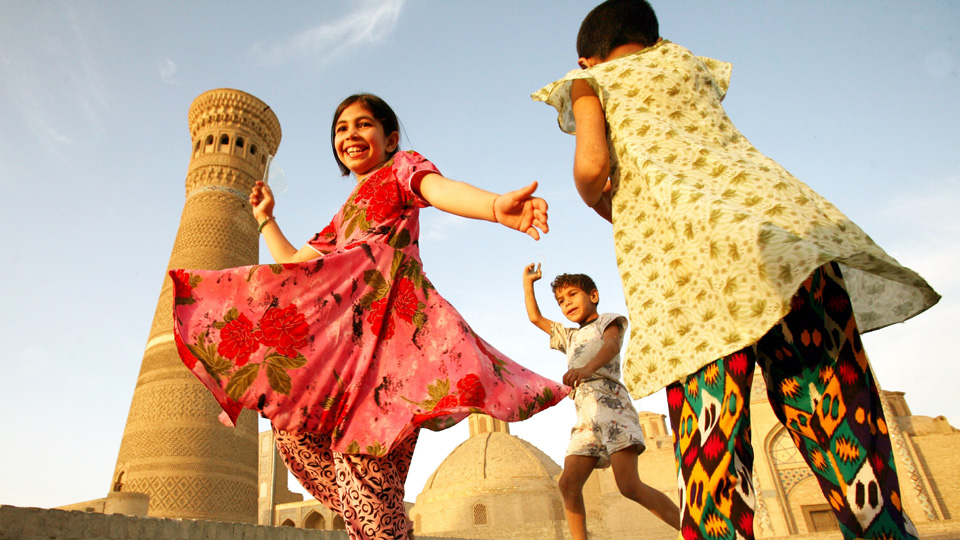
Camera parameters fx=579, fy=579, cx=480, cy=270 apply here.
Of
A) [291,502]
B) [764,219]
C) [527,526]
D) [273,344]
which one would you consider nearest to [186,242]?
[273,344]

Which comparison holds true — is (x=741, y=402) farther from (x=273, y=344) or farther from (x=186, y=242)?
(x=186, y=242)

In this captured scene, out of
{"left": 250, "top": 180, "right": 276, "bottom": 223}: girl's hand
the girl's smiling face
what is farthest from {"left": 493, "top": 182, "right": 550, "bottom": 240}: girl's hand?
{"left": 250, "top": 180, "right": 276, "bottom": 223}: girl's hand

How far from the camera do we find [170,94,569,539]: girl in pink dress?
3.91 ft

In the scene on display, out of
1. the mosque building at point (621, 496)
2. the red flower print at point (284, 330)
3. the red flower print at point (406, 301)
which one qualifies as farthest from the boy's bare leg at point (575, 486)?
the mosque building at point (621, 496)

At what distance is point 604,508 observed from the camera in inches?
723

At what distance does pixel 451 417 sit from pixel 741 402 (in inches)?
22.6

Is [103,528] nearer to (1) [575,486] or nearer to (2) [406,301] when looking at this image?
(2) [406,301]

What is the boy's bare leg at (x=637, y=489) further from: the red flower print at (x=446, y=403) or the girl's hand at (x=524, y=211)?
the girl's hand at (x=524, y=211)

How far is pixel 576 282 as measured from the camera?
2766 mm

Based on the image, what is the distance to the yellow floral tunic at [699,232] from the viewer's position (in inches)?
38.0

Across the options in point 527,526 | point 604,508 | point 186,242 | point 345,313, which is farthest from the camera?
point 527,526

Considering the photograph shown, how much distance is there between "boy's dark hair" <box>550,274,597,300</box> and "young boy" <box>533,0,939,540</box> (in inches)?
60.1

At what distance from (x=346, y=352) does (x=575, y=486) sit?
5.13 feet

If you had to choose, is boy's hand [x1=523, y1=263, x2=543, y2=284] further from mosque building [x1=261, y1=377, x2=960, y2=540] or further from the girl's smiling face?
mosque building [x1=261, y1=377, x2=960, y2=540]
